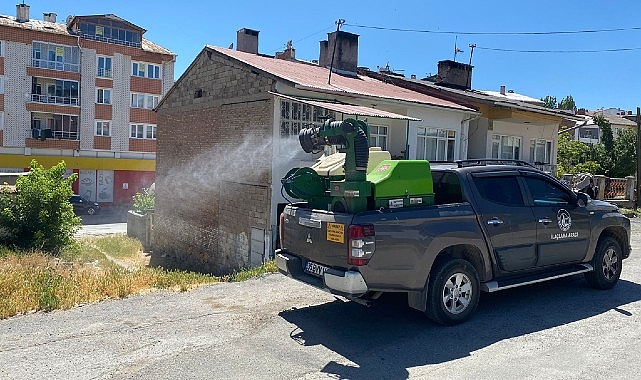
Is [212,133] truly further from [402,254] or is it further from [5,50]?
[5,50]

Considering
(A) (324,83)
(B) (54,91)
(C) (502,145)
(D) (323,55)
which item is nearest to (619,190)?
(C) (502,145)

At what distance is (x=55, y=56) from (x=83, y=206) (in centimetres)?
1148

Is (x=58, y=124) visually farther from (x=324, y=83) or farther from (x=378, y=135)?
(x=324, y=83)

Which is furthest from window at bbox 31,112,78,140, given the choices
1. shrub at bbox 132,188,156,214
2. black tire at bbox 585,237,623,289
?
black tire at bbox 585,237,623,289

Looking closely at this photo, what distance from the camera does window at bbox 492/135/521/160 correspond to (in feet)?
65.5

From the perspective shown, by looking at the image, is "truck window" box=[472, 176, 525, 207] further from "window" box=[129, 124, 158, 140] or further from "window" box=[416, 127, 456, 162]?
"window" box=[129, 124, 158, 140]

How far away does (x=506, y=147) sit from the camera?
67.7 feet

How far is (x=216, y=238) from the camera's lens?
51.6 ft

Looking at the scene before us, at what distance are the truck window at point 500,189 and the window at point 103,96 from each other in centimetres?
3917

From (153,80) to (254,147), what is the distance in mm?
32246

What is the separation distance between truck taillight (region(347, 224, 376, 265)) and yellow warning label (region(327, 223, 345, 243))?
11 centimetres

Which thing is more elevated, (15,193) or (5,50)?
(5,50)

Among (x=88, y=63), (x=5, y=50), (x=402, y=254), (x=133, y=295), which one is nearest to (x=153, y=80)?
(x=88, y=63)

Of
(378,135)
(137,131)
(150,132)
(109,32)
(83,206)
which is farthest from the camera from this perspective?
(150,132)
